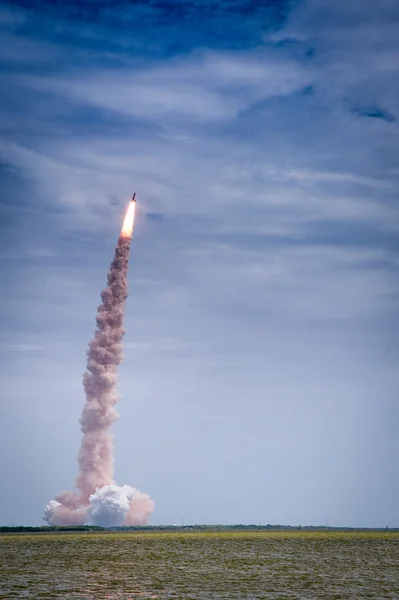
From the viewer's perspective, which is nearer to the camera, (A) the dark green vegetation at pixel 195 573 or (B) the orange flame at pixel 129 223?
(A) the dark green vegetation at pixel 195 573

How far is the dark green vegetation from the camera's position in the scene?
3494 inches

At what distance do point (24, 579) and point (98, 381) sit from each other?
9520 centimetres

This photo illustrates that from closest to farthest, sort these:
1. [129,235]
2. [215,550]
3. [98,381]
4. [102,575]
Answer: [102,575]
[215,550]
[129,235]
[98,381]

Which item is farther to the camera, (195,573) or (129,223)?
(129,223)

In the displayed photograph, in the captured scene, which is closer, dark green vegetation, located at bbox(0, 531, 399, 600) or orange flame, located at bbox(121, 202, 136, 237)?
dark green vegetation, located at bbox(0, 531, 399, 600)

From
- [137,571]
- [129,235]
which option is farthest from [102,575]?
[129,235]

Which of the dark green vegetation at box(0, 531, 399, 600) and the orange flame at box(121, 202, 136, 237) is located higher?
the orange flame at box(121, 202, 136, 237)

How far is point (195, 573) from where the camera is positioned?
110875 mm

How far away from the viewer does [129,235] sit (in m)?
179

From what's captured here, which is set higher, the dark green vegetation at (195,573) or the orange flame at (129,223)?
the orange flame at (129,223)

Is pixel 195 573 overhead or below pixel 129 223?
below

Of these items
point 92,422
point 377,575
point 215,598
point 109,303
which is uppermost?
point 109,303

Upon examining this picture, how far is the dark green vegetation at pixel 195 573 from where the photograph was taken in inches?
3494

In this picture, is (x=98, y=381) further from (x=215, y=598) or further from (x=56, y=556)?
(x=215, y=598)
